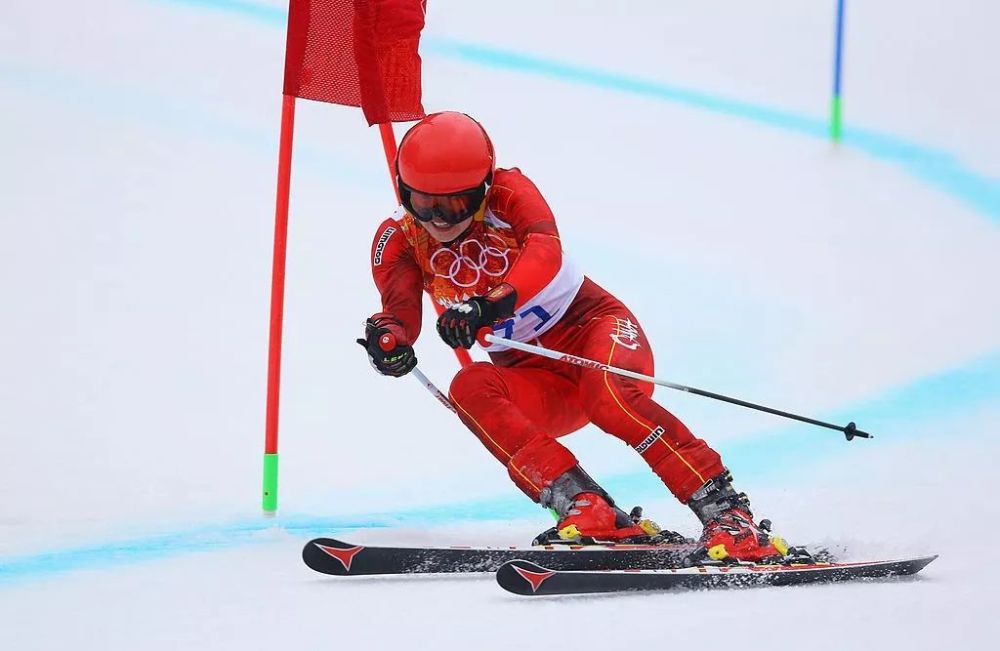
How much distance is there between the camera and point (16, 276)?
6.43m

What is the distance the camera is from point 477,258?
146 inches

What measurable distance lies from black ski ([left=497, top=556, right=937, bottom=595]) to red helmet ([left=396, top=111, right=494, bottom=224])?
3.23ft

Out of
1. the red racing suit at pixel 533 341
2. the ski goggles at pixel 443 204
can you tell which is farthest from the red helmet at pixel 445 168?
the red racing suit at pixel 533 341

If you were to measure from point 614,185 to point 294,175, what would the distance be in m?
1.93

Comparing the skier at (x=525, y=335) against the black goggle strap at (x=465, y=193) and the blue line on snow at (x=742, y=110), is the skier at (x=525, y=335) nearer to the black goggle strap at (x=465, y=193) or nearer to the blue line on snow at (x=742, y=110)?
the black goggle strap at (x=465, y=193)

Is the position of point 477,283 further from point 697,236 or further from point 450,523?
point 697,236

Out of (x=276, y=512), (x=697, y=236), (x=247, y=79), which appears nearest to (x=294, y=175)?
(x=247, y=79)

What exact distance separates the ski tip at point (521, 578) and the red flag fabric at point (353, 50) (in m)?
1.93

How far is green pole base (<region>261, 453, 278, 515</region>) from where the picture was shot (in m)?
4.16

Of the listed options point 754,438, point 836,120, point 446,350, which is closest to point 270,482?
point 754,438

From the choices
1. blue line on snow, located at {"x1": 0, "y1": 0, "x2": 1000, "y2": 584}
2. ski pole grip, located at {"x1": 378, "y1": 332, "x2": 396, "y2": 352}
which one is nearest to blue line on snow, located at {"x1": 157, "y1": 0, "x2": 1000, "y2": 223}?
blue line on snow, located at {"x1": 0, "y1": 0, "x2": 1000, "y2": 584}

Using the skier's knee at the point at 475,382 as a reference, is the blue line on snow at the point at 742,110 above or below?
above

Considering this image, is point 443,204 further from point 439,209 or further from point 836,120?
point 836,120

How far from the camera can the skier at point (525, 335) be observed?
340 centimetres
